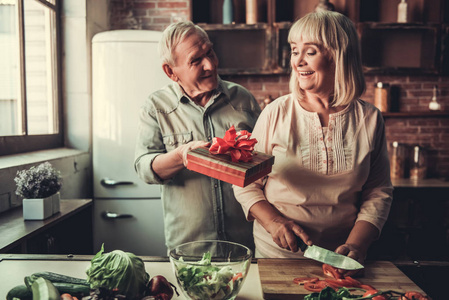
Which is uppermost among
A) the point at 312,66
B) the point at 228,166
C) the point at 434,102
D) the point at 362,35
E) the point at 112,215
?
the point at 362,35

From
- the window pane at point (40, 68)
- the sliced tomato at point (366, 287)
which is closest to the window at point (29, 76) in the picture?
the window pane at point (40, 68)

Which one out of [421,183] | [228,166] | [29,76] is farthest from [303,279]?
[421,183]

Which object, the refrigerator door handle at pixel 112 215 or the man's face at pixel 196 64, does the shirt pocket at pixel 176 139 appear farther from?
the refrigerator door handle at pixel 112 215

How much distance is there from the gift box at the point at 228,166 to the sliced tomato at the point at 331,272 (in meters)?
0.32

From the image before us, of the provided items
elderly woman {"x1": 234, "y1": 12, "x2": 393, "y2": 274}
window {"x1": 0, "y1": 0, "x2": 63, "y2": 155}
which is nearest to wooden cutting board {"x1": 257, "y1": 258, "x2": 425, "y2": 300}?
elderly woman {"x1": 234, "y1": 12, "x2": 393, "y2": 274}

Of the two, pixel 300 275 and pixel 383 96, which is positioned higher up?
pixel 383 96

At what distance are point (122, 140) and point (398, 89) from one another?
8.54 feet

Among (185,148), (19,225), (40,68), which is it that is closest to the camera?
(185,148)

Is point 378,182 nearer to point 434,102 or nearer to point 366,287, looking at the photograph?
point 366,287

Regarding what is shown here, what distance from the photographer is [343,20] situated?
1.33 meters

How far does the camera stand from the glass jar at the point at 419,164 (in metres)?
3.56

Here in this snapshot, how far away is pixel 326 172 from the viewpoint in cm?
136

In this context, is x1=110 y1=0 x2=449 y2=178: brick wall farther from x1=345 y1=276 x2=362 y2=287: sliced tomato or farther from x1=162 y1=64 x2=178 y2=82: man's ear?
x1=345 y1=276 x2=362 y2=287: sliced tomato

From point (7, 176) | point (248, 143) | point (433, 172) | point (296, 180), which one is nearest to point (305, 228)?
point (296, 180)
